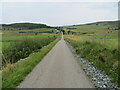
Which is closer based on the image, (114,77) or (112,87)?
(112,87)

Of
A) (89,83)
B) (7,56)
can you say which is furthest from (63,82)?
(7,56)

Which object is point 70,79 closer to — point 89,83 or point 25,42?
point 89,83

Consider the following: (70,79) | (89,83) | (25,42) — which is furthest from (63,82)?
(25,42)

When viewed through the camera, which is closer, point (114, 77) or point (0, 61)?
point (114, 77)

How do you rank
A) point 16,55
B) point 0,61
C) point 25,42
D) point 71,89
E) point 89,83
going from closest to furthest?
1. point 71,89
2. point 89,83
3. point 0,61
4. point 16,55
5. point 25,42

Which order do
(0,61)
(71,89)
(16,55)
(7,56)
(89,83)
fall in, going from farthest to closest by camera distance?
(16,55) → (7,56) → (0,61) → (89,83) → (71,89)

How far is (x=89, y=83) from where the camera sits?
7.52 m

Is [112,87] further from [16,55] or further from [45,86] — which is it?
[16,55]

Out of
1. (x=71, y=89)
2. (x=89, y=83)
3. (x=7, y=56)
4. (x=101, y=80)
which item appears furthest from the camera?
(x=7, y=56)

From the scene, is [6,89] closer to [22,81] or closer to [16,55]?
[22,81]

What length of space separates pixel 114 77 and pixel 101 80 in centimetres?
72

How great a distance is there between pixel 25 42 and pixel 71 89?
17309 mm

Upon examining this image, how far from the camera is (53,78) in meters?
8.42

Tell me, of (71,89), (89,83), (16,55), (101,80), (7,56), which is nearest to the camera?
(71,89)
